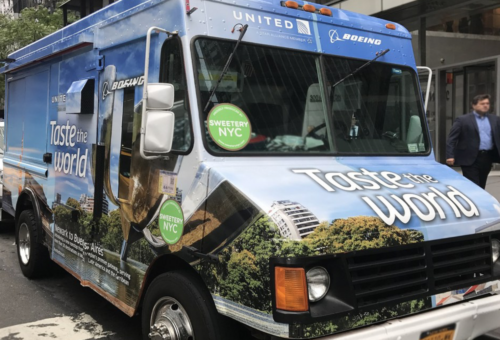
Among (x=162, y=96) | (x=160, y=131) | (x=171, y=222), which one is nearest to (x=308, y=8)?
(x=162, y=96)

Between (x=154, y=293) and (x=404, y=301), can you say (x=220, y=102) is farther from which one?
(x=404, y=301)

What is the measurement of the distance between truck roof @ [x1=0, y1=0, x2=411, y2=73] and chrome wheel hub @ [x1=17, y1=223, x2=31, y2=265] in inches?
82.6

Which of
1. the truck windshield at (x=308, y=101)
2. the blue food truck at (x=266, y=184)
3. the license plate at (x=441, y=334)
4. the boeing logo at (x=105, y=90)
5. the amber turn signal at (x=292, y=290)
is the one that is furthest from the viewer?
the boeing logo at (x=105, y=90)

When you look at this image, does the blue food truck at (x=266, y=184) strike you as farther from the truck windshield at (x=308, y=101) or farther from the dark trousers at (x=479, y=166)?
the dark trousers at (x=479, y=166)

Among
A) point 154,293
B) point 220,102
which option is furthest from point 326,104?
point 154,293

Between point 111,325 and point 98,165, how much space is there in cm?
157

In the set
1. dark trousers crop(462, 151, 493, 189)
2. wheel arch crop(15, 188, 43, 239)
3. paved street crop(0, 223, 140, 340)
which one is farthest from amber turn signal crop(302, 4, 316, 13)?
dark trousers crop(462, 151, 493, 189)

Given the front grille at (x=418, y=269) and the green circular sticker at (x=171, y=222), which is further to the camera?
the green circular sticker at (x=171, y=222)

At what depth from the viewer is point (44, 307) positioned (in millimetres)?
5172

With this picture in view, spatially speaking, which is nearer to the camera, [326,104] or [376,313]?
[376,313]

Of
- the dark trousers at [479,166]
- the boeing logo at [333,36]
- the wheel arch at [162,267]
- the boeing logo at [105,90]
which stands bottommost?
the wheel arch at [162,267]

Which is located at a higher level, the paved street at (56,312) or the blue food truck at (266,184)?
the blue food truck at (266,184)

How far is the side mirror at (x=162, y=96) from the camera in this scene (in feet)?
10.1

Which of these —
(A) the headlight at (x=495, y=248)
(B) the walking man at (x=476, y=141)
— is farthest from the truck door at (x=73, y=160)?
(B) the walking man at (x=476, y=141)
